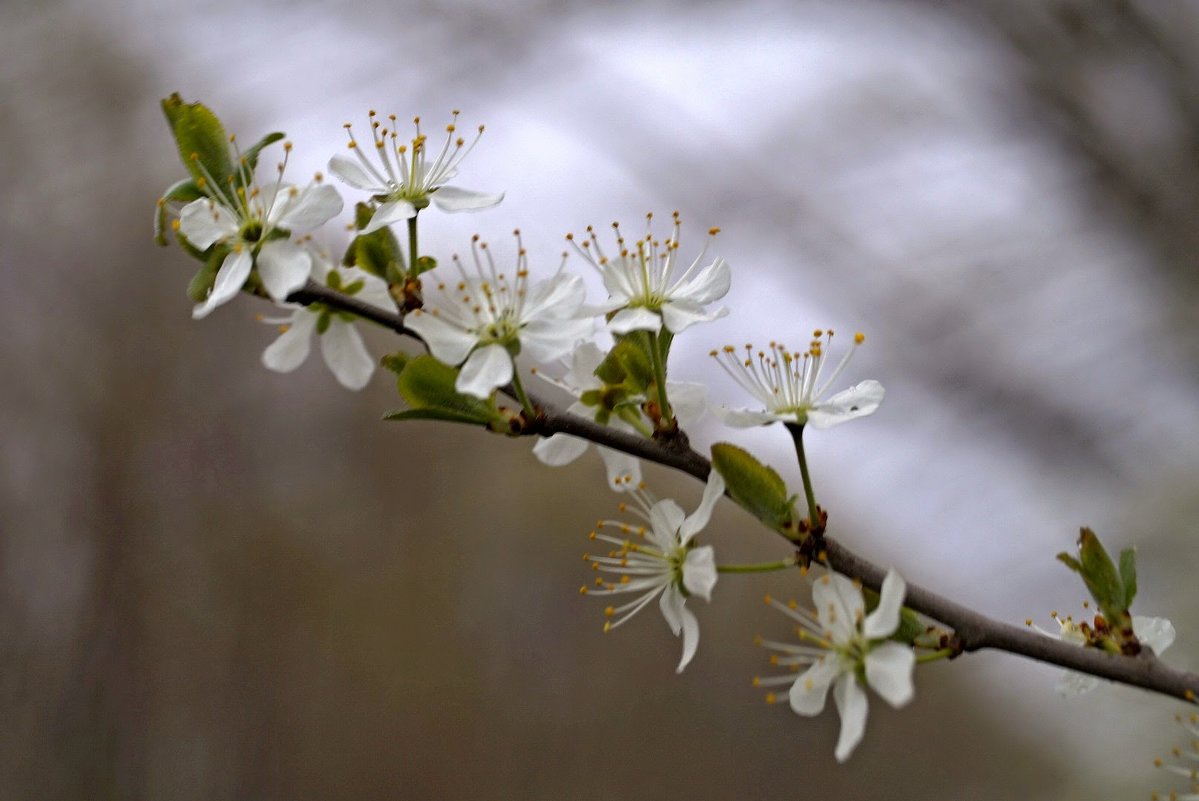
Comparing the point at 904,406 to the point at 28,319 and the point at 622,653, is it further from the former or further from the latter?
the point at 28,319

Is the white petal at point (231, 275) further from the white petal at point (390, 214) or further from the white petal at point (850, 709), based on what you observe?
the white petal at point (850, 709)

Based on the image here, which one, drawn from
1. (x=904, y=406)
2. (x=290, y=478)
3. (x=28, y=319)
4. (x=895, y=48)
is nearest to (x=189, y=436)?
(x=290, y=478)

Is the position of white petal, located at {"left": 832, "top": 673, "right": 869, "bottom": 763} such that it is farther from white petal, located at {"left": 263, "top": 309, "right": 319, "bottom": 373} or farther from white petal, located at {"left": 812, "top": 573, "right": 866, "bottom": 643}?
white petal, located at {"left": 263, "top": 309, "right": 319, "bottom": 373}

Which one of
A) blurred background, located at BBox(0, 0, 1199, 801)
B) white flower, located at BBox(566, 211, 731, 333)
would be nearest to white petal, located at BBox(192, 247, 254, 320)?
white flower, located at BBox(566, 211, 731, 333)

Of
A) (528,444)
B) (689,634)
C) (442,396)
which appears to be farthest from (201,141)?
(528,444)

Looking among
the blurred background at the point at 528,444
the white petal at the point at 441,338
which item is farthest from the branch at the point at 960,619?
the blurred background at the point at 528,444

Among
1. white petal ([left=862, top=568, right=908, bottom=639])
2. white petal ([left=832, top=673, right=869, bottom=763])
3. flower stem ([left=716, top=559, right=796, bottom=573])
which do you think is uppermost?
flower stem ([left=716, top=559, right=796, bottom=573])
